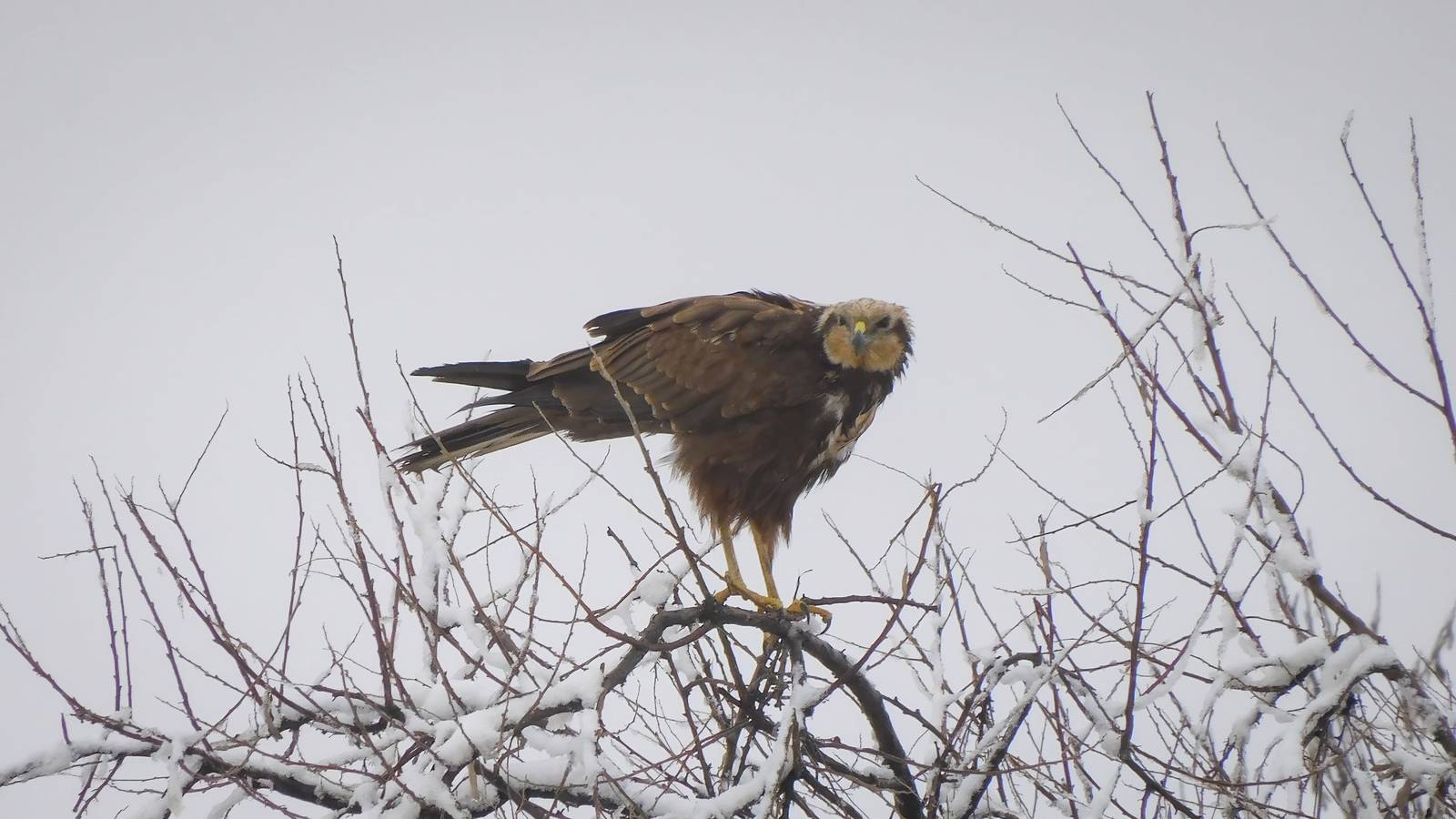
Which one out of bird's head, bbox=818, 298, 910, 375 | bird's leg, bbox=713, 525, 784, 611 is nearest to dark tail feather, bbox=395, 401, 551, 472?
bird's leg, bbox=713, 525, 784, 611

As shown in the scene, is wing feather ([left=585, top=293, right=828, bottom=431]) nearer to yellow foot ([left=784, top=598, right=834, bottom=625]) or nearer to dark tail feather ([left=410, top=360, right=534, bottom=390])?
dark tail feather ([left=410, top=360, right=534, bottom=390])

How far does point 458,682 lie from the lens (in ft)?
9.38

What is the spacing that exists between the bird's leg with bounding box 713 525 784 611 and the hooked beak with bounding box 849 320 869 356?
95 centimetres

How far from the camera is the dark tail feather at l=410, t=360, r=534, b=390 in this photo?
4.91 metres

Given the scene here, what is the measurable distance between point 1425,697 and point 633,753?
6.26 feet

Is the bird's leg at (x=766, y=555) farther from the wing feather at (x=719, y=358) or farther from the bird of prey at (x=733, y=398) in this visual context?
the wing feather at (x=719, y=358)

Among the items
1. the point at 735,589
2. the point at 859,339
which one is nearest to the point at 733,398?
the point at 859,339

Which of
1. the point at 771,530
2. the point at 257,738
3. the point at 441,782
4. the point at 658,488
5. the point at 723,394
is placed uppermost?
the point at 723,394

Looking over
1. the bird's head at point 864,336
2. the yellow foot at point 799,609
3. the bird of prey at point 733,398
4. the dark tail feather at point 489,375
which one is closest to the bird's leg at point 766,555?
the bird of prey at point 733,398

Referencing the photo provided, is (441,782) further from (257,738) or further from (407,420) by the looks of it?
(407,420)

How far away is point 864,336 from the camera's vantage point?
462 cm

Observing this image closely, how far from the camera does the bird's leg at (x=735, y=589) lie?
13.5 ft

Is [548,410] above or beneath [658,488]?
above

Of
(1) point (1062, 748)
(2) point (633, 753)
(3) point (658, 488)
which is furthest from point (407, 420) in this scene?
(1) point (1062, 748)
